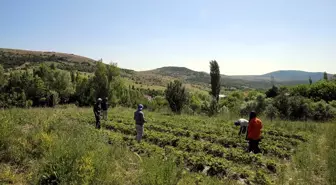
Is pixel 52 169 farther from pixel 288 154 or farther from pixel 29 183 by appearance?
pixel 288 154

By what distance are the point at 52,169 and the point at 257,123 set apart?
7.84 metres

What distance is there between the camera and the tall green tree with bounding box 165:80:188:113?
1014 inches

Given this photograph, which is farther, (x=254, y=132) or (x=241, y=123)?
(x=241, y=123)

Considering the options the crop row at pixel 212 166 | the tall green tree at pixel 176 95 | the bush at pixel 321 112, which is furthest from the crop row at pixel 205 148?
the bush at pixel 321 112

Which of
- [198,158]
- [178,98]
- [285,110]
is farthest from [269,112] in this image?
[198,158]

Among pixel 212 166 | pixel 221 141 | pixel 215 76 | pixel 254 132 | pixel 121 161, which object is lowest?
pixel 221 141

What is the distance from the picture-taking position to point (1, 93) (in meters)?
54.7

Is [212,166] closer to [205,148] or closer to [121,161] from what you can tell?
[205,148]

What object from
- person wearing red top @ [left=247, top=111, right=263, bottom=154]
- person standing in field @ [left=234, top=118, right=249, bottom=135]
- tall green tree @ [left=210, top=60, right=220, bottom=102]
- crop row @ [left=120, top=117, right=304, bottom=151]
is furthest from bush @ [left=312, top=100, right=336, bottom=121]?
person wearing red top @ [left=247, top=111, right=263, bottom=154]

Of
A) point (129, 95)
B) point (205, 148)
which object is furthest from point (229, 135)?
point (129, 95)

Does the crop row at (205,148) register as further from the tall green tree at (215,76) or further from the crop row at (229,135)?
the tall green tree at (215,76)

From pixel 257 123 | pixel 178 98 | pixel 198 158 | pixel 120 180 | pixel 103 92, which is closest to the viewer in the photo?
pixel 120 180

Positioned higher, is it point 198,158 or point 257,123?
point 257,123

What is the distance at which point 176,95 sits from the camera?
84.4 feet
